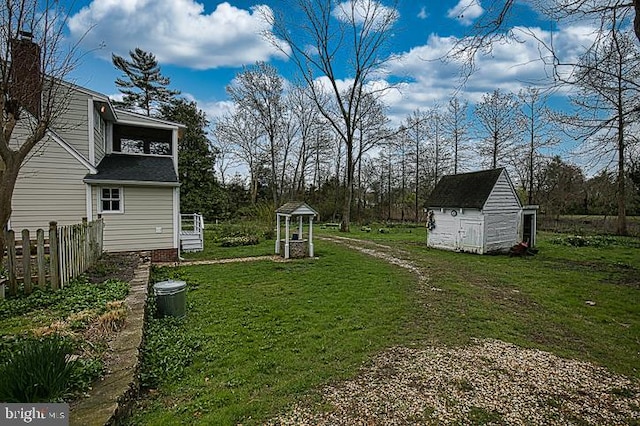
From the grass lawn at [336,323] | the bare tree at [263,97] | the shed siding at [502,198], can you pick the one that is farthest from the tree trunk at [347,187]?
the grass lawn at [336,323]

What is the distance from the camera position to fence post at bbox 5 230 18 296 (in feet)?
17.1

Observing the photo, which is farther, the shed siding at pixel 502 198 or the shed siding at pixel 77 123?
the shed siding at pixel 502 198

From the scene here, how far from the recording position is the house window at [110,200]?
10758 millimetres

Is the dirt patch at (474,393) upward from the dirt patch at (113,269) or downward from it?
downward

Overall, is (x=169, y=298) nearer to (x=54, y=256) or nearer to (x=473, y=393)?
(x=54, y=256)

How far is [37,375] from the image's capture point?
8.36 ft

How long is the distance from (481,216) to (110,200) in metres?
13.6

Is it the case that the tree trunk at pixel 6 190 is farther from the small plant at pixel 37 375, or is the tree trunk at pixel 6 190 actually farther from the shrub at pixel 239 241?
the shrub at pixel 239 241

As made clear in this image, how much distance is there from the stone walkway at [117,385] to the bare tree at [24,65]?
221cm


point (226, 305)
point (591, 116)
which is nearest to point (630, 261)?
point (591, 116)

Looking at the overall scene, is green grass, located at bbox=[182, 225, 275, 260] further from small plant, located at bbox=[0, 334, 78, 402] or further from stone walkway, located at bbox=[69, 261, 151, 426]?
small plant, located at bbox=[0, 334, 78, 402]

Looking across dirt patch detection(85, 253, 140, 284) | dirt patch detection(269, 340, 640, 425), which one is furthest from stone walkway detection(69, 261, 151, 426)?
dirt patch detection(85, 253, 140, 284)

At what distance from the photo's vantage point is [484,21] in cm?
491

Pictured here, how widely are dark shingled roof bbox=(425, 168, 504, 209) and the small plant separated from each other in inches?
541
